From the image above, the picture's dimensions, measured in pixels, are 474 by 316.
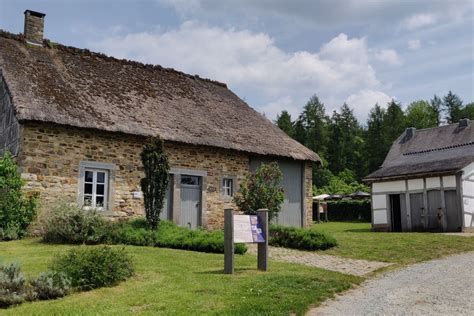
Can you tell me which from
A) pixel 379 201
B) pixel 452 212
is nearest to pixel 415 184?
pixel 452 212

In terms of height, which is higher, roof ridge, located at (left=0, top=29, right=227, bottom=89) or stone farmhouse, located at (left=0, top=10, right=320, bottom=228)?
roof ridge, located at (left=0, top=29, right=227, bottom=89)

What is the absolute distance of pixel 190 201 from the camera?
55.1 ft

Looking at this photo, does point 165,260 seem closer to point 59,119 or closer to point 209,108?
point 59,119

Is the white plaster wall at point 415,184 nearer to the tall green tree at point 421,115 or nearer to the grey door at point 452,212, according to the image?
the grey door at point 452,212

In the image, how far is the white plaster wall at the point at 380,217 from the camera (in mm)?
22781

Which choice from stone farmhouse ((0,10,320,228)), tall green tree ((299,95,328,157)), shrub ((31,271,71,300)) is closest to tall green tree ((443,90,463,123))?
tall green tree ((299,95,328,157))

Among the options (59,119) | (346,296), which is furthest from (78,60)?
(346,296)

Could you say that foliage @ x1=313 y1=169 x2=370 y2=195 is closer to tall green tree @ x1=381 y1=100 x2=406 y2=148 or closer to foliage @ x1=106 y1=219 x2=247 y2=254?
tall green tree @ x1=381 y1=100 x2=406 y2=148

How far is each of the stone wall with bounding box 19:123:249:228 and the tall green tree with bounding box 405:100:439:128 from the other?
41391 mm

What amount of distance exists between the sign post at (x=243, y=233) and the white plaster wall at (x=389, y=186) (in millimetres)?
14674

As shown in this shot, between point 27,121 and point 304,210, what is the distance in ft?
35.3

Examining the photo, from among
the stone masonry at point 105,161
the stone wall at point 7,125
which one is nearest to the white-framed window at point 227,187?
the stone masonry at point 105,161

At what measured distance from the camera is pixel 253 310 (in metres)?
6.02

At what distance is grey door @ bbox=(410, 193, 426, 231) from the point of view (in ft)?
69.4
